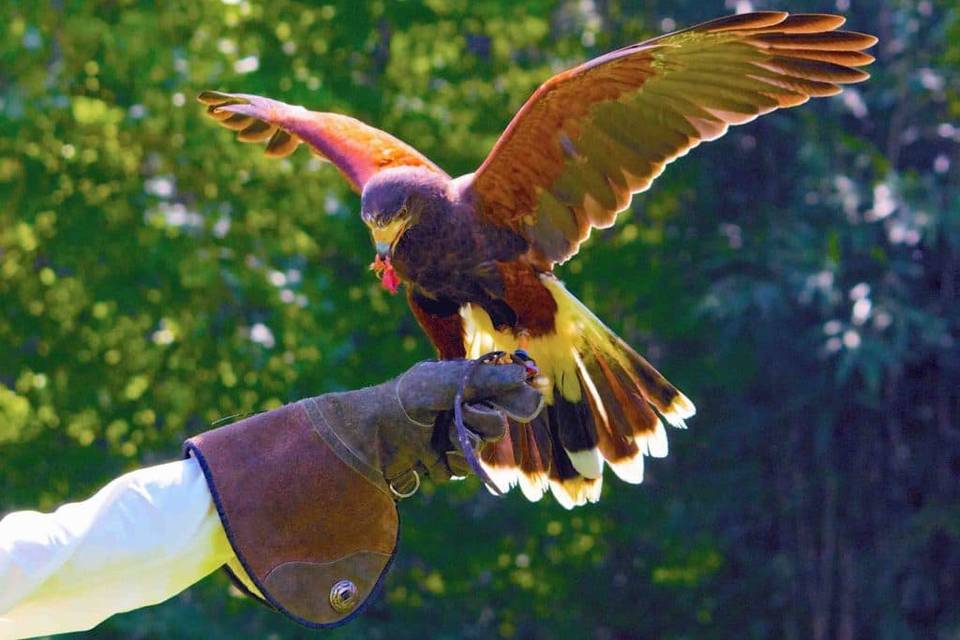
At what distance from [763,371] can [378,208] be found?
246 inches

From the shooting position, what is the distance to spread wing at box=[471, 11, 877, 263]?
3.74 m

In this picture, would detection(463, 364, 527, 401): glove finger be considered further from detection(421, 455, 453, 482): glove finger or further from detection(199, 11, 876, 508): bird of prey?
detection(199, 11, 876, 508): bird of prey

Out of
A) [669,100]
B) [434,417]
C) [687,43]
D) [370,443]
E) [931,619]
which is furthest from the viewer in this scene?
[931,619]

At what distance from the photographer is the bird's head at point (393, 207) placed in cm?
393

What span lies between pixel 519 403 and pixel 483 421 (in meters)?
0.11

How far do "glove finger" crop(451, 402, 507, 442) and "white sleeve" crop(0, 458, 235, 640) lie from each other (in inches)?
25.2

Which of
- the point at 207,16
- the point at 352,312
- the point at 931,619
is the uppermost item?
the point at 207,16

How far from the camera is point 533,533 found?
382 inches

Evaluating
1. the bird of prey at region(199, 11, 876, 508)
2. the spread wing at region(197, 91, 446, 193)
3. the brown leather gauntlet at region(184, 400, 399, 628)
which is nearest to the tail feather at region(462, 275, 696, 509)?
the bird of prey at region(199, 11, 876, 508)

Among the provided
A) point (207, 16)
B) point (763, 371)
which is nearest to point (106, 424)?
point (207, 16)

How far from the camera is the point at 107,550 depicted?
2.28 m

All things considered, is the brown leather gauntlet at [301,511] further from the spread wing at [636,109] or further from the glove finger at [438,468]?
the spread wing at [636,109]

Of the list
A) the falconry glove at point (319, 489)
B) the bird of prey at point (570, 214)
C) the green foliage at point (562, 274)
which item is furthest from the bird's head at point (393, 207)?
the green foliage at point (562, 274)

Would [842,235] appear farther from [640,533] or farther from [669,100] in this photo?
[669,100]
